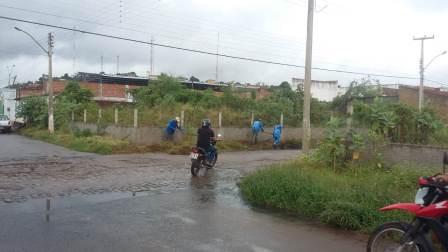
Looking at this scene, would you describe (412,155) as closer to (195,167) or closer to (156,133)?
(195,167)

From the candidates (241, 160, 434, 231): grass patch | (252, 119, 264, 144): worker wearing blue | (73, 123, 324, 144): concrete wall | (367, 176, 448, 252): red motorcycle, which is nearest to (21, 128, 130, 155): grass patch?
Result: (73, 123, 324, 144): concrete wall

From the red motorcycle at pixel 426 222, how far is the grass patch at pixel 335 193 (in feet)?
6.97

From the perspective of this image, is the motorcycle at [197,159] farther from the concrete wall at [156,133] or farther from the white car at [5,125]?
the white car at [5,125]

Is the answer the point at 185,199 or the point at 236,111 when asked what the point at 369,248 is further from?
the point at 236,111

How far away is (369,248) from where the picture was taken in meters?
5.70

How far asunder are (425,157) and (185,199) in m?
6.36

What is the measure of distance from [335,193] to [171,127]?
15634mm

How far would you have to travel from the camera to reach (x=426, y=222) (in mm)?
5160

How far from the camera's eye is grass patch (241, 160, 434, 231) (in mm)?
7758

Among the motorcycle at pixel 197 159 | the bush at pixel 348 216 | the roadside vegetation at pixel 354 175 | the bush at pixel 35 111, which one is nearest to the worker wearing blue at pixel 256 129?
the motorcycle at pixel 197 159

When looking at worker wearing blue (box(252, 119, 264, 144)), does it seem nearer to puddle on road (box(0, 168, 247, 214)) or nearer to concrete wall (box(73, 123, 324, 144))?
concrete wall (box(73, 123, 324, 144))

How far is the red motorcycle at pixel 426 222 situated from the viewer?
5.08m

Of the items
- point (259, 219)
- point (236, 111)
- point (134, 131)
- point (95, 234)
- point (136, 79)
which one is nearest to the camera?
point (95, 234)

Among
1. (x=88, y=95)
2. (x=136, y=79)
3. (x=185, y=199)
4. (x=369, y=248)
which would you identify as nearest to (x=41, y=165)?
(x=185, y=199)
